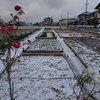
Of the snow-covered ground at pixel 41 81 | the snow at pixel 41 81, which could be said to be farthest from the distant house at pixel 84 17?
the snow-covered ground at pixel 41 81

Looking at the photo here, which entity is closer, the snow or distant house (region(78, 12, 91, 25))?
the snow

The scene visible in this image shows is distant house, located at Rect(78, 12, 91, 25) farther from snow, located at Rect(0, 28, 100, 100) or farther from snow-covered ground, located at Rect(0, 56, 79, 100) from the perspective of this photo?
snow-covered ground, located at Rect(0, 56, 79, 100)

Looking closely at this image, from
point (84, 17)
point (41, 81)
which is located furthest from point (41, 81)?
point (84, 17)

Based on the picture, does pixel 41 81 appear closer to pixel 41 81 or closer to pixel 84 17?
pixel 41 81

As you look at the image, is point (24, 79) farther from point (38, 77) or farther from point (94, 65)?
point (94, 65)

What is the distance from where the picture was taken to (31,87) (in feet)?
8.47

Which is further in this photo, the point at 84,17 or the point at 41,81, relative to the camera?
the point at 84,17

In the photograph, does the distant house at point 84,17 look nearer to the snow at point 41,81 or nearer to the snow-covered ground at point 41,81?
the snow at point 41,81

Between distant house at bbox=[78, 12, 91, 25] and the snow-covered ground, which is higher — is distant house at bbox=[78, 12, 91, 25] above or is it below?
above

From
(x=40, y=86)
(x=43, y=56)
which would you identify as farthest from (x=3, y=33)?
(x=43, y=56)

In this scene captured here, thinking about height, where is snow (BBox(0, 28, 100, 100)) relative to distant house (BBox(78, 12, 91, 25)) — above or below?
below

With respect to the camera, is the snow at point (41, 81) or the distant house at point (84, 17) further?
the distant house at point (84, 17)

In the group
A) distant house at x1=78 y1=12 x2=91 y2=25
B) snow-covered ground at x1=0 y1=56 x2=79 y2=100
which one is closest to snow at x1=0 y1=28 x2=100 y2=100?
snow-covered ground at x1=0 y1=56 x2=79 y2=100

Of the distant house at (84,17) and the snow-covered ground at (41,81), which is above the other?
the distant house at (84,17)
